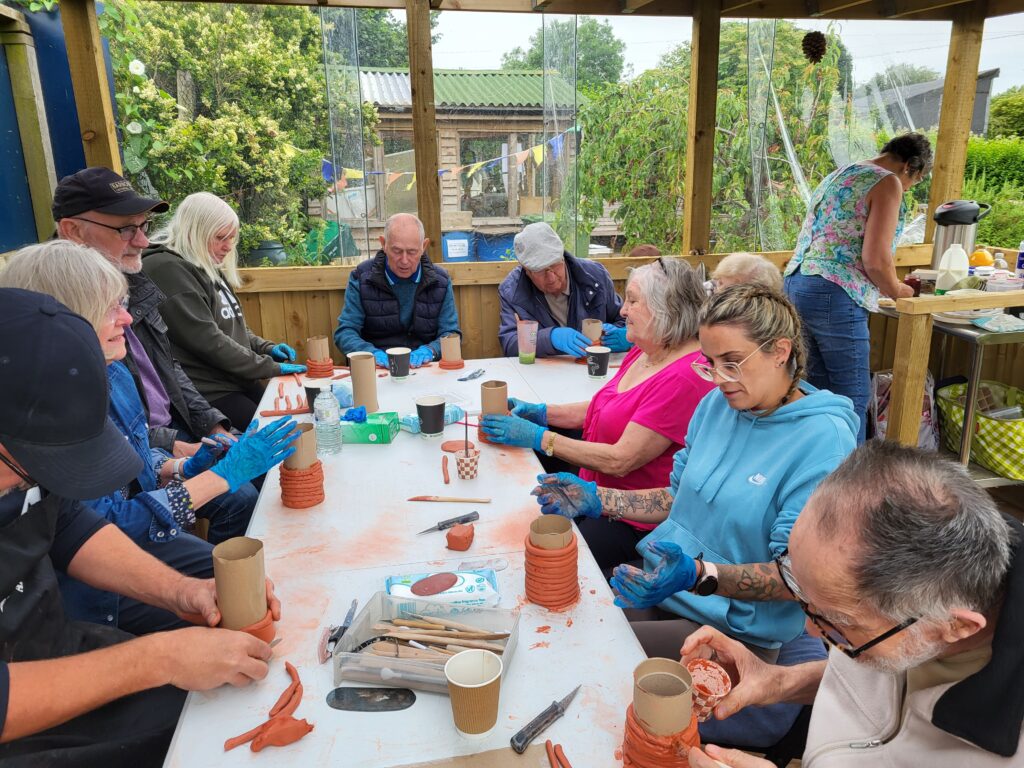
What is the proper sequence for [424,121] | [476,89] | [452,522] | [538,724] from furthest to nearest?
[476,89] < [424,121] < [452,522] < [538,724]

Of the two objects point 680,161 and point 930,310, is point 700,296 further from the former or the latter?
point 680,161

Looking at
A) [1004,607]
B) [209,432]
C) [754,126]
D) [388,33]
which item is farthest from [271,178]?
[1004,607]

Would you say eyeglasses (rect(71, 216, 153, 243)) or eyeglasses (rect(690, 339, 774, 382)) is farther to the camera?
eyeglasses (rect(71, 216, 153, 243))

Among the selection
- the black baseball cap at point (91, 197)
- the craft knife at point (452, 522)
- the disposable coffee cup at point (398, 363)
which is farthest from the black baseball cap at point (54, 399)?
the disposable coffee cup at point (398, 363)

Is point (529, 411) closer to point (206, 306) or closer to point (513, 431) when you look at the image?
point (513, 431)

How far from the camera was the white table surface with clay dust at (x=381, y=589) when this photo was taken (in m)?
1.12

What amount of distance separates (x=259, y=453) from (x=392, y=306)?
2.17 meters

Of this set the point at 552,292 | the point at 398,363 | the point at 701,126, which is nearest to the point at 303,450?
the point at 398,363

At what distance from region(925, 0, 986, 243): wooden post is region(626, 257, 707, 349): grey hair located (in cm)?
416

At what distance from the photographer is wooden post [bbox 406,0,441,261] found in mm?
4336

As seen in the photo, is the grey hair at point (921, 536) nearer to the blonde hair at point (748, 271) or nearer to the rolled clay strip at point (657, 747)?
the rolled clay strip at point (657, 747)

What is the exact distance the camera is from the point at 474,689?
3.55 feet

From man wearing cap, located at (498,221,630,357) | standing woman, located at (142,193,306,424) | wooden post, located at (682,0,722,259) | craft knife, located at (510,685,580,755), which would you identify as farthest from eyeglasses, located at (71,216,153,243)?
wooden post, located at (682,0,722,259)

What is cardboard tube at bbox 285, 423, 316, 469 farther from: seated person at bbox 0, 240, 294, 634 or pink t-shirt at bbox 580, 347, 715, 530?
pink t-shirt at bbox 580, 347, 715, 530
